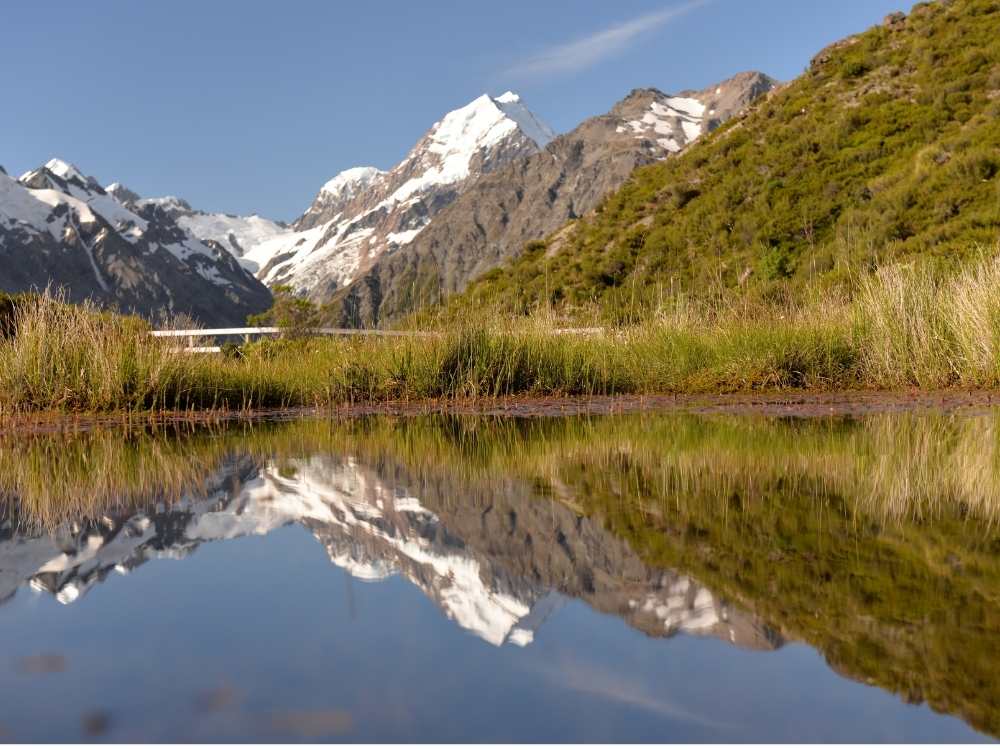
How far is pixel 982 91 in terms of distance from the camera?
26719 mm

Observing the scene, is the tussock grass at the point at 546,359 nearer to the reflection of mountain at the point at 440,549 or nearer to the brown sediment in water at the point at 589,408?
the brown sediment in water at the point at 589,408

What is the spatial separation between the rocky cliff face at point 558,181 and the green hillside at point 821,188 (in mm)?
100235

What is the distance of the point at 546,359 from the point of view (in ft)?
37.8

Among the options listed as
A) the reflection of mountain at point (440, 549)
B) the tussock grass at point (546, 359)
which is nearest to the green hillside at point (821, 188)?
the tussock grass at point (546, 359)

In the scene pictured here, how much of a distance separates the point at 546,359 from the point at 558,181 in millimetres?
148997

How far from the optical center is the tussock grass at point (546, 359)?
32.4ft

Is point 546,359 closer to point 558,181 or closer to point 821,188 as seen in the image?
point 821,188

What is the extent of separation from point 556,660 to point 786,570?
3.31 ft

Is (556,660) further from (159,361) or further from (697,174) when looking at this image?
(697,174)

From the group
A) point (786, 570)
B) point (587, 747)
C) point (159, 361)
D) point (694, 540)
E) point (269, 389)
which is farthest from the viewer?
point (269, 389)

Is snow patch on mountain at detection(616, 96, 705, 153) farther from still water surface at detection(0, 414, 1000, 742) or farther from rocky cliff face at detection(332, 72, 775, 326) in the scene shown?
still water surface at detection(0, 414, 1000, 742)

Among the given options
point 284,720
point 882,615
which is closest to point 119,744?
point 284,720

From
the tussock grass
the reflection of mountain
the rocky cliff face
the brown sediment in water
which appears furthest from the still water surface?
the rocky cliff face

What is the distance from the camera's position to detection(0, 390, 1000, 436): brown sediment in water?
8.86 m
